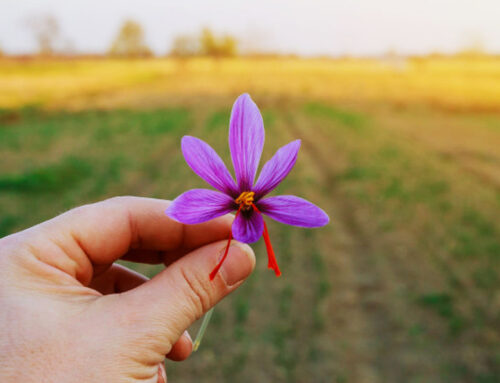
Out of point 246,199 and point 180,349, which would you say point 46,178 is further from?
point 246,199

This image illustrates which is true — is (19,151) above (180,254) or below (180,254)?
below

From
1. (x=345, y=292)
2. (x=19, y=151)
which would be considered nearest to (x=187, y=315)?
(x=345, y=292)

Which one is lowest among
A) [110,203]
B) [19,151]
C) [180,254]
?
[19,151]

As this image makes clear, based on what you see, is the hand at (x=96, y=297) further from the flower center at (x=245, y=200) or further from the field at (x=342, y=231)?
the field at (x=342, y=231)

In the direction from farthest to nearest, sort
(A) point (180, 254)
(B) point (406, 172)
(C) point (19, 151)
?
(C) point (19, 151)
(B) point (406, 172)
(A) point (180, 254)

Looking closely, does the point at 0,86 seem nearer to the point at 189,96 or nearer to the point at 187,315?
the point at 189,96

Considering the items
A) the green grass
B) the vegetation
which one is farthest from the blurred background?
the vegetation

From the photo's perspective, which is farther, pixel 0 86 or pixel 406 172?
pixel 0 86
